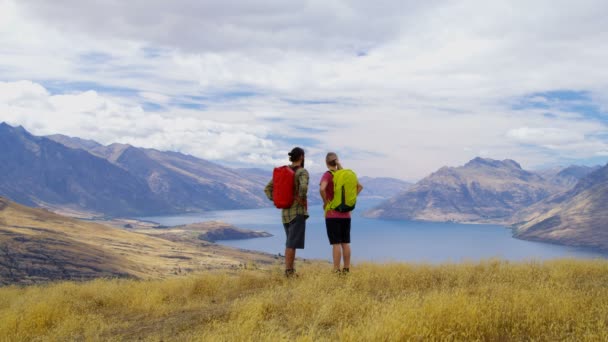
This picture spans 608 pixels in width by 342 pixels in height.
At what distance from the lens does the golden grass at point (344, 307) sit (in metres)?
6.34

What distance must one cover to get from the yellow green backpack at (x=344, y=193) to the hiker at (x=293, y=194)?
0.78 meters

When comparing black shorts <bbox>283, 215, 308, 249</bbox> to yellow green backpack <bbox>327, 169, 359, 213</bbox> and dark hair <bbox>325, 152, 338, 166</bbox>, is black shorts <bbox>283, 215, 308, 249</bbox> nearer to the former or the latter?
yellow green backpack <bbox>327, 169, 359, 213</bbox>

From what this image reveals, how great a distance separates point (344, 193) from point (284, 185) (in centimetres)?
157

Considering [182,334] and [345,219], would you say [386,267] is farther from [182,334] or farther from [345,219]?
[182,334]

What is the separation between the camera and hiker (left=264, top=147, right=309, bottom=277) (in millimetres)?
11211

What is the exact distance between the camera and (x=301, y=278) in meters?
11.3

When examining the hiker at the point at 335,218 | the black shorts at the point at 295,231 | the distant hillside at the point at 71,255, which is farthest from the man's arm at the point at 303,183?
the distant hillside at the point at 71,255

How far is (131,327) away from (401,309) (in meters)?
5.32

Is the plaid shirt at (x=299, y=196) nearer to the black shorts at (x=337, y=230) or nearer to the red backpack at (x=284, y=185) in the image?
the red backpack at (x=284, y=185)

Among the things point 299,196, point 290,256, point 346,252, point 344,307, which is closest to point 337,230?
point 346,252

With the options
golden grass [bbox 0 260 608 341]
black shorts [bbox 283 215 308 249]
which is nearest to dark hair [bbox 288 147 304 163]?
black shorts [bbox 283 215 308 249]

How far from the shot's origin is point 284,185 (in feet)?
36.9

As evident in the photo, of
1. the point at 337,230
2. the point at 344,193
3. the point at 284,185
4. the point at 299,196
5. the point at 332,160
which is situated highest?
the point at 332,160

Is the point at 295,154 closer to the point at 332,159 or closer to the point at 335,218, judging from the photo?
the point at 332,159
